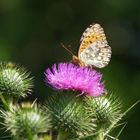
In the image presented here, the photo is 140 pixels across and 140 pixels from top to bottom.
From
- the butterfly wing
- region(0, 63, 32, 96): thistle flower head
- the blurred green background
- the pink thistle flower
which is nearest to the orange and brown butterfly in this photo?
the butterfly wing

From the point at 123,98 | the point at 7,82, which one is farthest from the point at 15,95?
the point at 123,98

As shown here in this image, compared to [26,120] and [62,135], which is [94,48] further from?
[26,120]

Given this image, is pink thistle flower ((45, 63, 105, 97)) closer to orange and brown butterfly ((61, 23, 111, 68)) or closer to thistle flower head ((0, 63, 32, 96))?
thistle flower head ((0, 63, 32, 96))

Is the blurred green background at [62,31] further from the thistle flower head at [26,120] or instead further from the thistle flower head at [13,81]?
the thistle flower head at [26,120]

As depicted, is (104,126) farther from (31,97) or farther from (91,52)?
(31,97)

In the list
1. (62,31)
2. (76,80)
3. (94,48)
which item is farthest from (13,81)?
(62,31)

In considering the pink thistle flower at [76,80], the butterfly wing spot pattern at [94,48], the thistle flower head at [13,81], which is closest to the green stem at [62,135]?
the pink thistle flower at [76,80]

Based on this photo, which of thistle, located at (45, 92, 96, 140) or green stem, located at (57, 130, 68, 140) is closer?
green stem, located at (57, 130, 68, 140)
